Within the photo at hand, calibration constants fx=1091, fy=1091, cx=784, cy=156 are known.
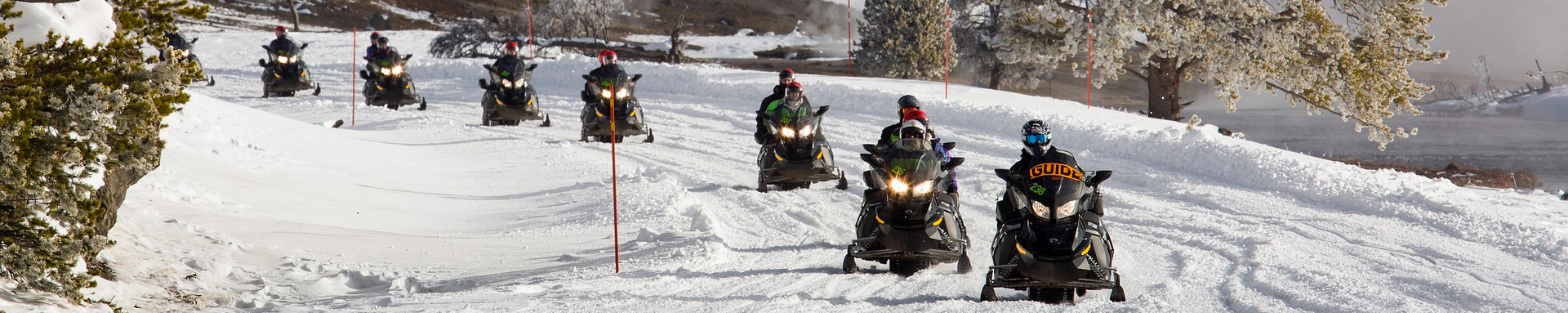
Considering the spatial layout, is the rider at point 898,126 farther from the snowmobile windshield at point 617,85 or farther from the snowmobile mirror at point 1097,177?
the snowmobile windshield at point 617,85

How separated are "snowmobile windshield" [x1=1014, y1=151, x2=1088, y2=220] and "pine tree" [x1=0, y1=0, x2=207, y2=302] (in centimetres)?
484

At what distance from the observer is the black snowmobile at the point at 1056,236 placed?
6.52 m

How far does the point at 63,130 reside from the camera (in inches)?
219

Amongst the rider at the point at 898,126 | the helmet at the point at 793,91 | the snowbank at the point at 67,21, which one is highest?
the snowbank at the point at 67,21

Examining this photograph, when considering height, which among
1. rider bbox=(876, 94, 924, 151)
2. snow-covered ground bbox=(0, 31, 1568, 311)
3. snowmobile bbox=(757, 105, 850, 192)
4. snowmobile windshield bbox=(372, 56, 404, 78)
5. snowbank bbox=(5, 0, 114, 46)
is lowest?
snow-covered ground bbox=(0, 31, 1568, 311)

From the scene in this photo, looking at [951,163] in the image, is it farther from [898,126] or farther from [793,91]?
[793,91]

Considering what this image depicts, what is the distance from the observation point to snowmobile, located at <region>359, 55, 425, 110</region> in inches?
825

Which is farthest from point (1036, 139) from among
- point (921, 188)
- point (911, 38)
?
point (911, 38)

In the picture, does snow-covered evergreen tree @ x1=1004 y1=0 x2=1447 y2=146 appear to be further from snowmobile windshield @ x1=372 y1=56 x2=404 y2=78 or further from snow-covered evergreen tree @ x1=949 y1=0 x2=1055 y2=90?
snow-covered evergreen tree @ x1=949 y1=0 x2=1055 y2=90

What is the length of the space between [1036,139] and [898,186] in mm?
1095

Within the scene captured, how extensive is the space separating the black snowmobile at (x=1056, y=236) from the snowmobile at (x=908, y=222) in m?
0.91

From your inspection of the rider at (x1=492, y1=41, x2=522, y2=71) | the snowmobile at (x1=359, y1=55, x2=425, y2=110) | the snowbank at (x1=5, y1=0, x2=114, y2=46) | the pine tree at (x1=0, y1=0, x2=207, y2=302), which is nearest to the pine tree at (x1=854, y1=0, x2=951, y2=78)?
the snowmobile at (x1=359, y1=55, x2=425, y2=110)

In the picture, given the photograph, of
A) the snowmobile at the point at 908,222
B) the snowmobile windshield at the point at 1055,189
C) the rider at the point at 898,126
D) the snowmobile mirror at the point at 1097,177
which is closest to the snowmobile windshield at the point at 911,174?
the snowmobile at the point at 908,222

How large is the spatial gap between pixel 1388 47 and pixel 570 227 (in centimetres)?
2160
